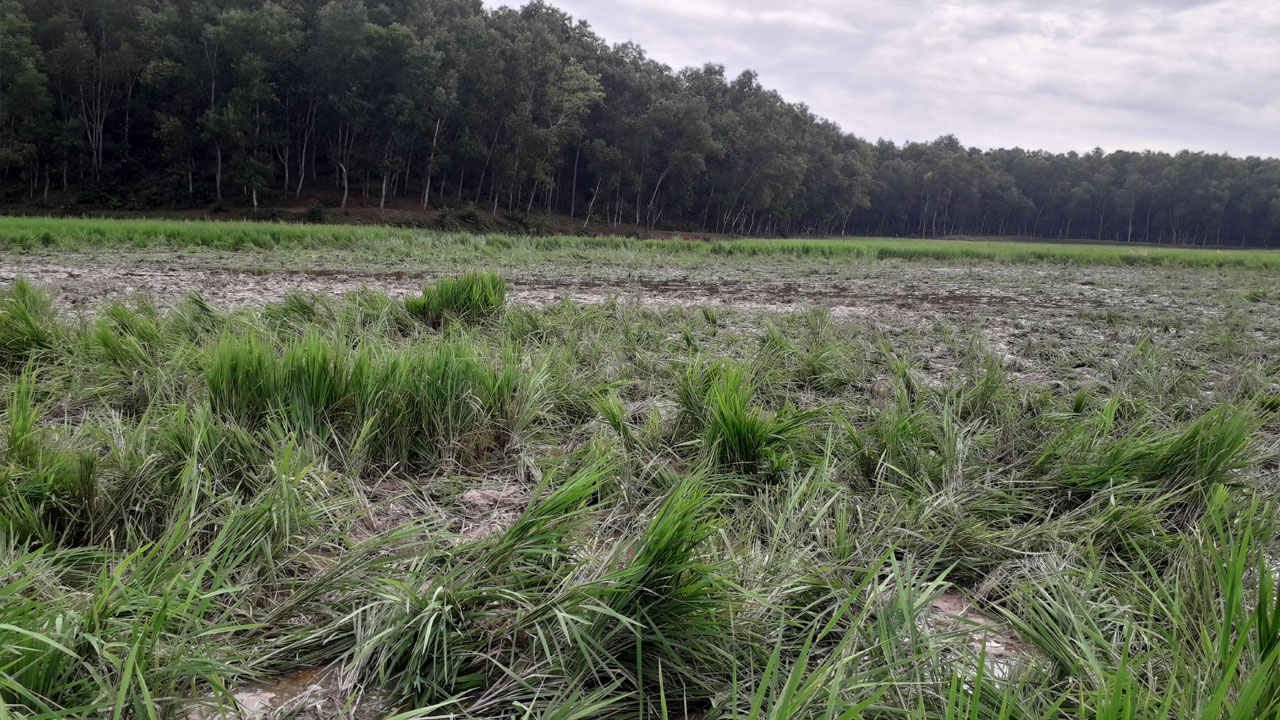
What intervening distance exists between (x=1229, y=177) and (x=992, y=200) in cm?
2458

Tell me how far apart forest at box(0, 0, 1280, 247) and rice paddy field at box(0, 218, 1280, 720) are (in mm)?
35922

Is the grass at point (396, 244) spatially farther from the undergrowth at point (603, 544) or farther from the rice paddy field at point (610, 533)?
the undergrowth at point (603, 544)

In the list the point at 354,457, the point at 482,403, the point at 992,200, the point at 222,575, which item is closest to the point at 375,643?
the point at 222,575

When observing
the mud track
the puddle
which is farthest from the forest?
the puddle

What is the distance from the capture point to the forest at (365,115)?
3441cm

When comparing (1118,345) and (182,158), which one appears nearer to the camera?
(1118,345)

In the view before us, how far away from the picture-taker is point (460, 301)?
3.99m

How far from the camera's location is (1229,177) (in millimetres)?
72625

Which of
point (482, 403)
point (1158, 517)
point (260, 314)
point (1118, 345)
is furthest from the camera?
point (1118, 345)

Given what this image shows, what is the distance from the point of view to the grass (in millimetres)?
11398

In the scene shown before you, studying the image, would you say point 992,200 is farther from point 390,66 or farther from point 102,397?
point 102,397

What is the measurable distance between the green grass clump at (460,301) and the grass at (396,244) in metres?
8.49

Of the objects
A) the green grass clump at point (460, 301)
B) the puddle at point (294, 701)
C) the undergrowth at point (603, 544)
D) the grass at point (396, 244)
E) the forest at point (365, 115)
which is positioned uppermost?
the forest at point (365, 115)

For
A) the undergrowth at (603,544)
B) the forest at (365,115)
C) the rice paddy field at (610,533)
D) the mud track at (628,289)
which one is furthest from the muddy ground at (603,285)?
the forest at (365,115)
